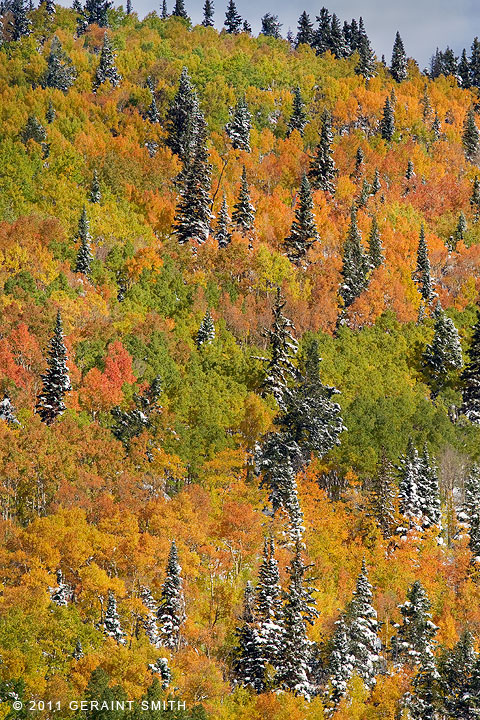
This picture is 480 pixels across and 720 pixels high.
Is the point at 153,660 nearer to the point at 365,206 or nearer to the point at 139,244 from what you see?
the point at 139,244

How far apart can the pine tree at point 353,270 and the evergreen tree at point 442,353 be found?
11.5 metres

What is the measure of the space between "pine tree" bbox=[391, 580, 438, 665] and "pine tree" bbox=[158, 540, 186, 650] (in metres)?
16.6

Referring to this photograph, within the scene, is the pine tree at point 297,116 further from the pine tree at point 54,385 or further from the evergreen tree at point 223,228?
the pine tree at point 54,385

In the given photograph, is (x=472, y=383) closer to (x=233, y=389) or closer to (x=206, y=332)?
(x=233, y=389)

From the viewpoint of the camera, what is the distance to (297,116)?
443 feet

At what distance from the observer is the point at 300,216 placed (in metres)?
108

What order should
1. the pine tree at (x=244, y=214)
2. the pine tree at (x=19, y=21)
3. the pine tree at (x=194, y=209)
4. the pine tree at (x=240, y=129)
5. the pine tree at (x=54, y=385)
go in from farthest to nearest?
the pine tree at (x=19, y=21) < the pine tree at (x=240, y=129) < the pine tree at (x=244, y=214) < the pine tree at (x=194, y=209) < the pine tree at (x=54, y=385)

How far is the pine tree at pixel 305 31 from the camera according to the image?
168 metres

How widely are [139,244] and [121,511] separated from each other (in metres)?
41.0

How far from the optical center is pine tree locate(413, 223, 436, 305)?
10700 centimetres

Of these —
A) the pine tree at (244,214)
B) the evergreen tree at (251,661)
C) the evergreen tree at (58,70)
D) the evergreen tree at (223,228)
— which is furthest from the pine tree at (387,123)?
the evergreen tree at (251,661)

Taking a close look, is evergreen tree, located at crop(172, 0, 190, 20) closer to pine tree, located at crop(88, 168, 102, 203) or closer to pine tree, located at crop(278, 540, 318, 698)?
pine tree, located at crop(88, 168, 102, 203)

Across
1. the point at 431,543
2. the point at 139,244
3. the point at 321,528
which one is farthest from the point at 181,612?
the point at 139,244

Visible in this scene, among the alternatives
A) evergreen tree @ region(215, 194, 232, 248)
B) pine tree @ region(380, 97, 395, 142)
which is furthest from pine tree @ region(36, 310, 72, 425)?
pine tree @ region(380, 97, 395, 142)
